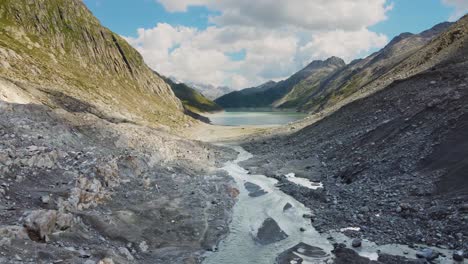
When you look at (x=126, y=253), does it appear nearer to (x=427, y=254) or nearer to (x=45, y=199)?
(x=45, y=199)

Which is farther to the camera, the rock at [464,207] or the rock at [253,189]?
the rock at [253,189]

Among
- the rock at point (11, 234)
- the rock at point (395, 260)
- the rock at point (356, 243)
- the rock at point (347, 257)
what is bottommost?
the rock at point (347, 257)

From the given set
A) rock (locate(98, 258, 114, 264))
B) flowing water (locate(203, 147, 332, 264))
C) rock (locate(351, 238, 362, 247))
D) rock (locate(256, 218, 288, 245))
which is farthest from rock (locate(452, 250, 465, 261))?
rock (locate(98, 258, 114, 264))

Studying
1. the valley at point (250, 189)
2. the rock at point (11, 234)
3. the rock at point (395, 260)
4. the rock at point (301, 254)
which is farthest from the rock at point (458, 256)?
the rock at point (11, 234)

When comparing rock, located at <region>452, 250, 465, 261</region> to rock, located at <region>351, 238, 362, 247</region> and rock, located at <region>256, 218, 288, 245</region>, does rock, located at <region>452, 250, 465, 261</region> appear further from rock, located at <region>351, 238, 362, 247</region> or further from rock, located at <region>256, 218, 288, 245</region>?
rock, located at <region>256, 218, 288, 245</region>

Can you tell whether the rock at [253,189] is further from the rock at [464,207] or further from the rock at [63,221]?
the rock at [63,221]

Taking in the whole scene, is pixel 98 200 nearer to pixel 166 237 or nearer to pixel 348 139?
pixel 166 237

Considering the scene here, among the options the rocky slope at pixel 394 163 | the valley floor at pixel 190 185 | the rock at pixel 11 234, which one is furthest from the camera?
the rocky slope at pixel 394 163
